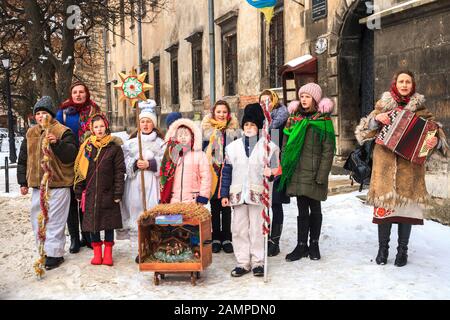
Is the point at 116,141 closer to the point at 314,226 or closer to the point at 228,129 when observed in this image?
the point at 228,129

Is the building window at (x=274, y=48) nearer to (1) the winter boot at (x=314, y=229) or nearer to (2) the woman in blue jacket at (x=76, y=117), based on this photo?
(2) the woman in blue jacket at (x=76, y=117)

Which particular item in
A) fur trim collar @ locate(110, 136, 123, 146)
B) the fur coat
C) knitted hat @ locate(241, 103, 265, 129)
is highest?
knitted hat @ locate(241, 103, 265, 129)

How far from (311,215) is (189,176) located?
1357 mm

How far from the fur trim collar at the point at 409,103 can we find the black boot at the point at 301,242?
1.37 meters

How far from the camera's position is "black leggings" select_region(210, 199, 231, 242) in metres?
5.87

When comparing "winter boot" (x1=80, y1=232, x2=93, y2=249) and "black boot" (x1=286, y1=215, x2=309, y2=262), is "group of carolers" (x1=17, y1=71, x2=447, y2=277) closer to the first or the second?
"black boot" (x1=286, y1=215, x2=309, y2=262)

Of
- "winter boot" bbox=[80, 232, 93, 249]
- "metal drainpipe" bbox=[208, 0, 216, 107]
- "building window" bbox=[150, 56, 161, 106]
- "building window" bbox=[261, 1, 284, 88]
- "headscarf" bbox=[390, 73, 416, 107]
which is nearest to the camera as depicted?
"headscarf" bbox=[390, 73, 416, 107]

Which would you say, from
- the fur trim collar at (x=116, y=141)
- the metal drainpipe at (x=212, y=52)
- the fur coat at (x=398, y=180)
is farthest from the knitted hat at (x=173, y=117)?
the metal drainpipe at (x=212, y=52)

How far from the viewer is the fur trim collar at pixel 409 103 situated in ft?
16.1

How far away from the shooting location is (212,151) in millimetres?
5668

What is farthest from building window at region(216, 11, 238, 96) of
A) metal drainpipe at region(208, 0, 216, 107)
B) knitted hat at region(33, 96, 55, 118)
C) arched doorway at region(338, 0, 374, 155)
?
knitted hat at region(33, 96, 55, 118)

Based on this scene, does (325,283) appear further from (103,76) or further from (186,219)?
(103,76)

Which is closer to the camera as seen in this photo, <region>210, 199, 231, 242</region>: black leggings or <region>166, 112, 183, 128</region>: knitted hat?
<region>166, 112, 183, 128</region>: knitted hat

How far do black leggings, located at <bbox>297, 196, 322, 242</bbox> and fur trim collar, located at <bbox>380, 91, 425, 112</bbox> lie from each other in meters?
1.16
